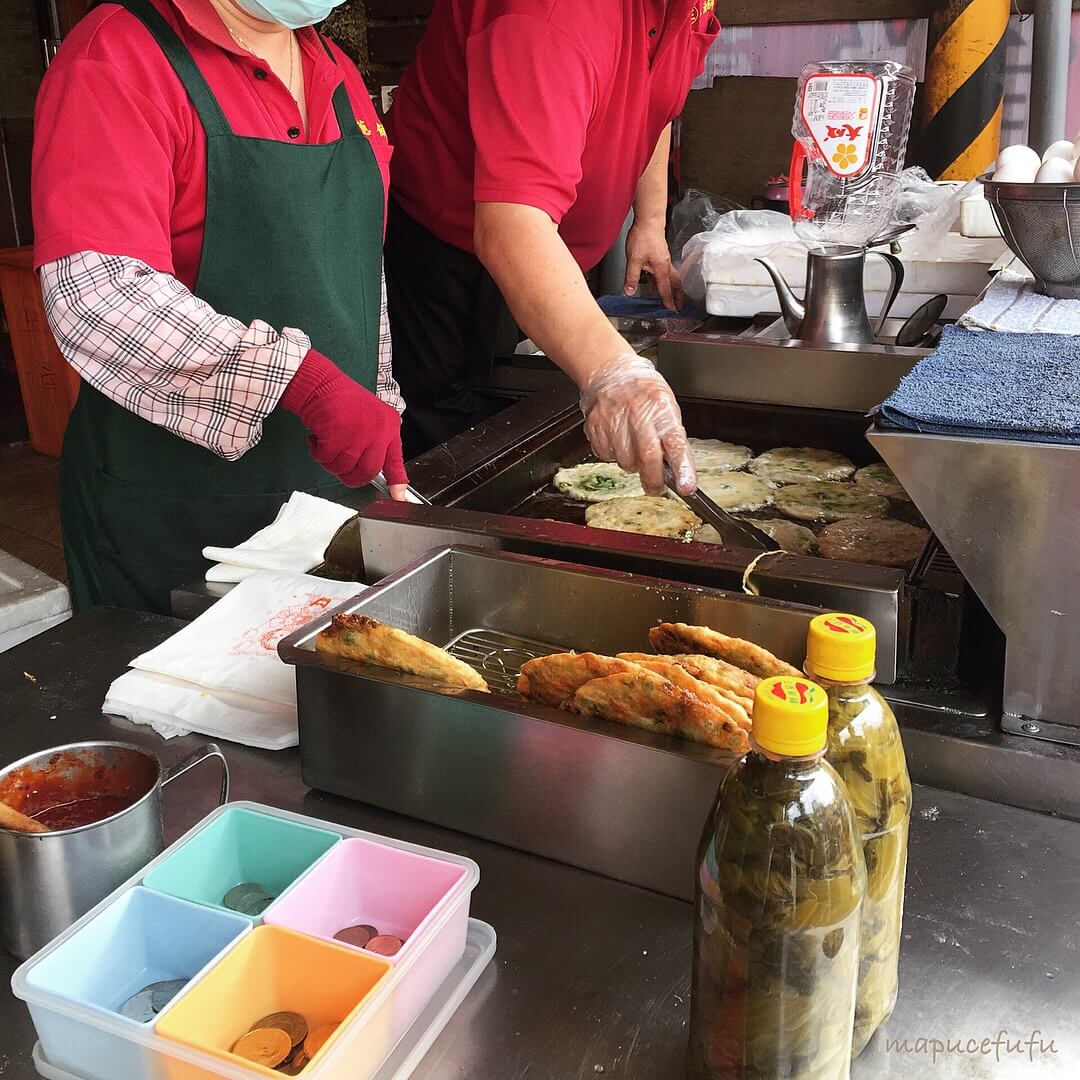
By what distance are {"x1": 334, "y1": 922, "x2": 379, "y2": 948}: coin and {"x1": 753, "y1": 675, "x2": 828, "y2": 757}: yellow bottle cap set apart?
1.48 ft

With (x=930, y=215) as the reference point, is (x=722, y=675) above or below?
below

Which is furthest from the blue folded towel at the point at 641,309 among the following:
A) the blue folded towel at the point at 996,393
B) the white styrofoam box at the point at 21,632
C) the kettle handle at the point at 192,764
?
the kettle handle at the point at 192,764

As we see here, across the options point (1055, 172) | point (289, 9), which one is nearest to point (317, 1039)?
point (289, 9)

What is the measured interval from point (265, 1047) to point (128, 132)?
1616mm

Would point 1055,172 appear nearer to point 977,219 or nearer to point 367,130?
point 977,219

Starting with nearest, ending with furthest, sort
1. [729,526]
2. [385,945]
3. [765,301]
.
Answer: [385,945], [729,526], [765,301]

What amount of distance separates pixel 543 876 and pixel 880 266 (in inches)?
86.5

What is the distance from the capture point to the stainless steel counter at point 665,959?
3.03 ft

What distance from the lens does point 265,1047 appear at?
84cm

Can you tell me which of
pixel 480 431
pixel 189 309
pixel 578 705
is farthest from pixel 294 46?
pixel 578 705

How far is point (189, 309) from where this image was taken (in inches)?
76.7

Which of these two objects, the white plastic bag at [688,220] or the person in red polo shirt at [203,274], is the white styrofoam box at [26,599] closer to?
→ the person in red polo shirt at [203,274]

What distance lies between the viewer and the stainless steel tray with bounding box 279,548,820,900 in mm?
1063

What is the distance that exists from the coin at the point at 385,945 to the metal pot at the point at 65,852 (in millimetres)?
253
